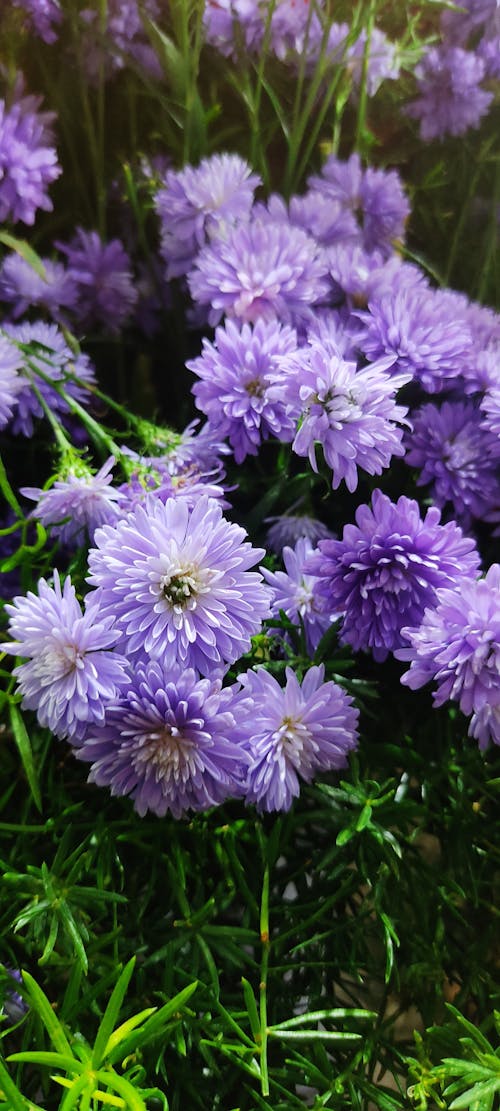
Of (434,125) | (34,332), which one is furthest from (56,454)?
(434,125)

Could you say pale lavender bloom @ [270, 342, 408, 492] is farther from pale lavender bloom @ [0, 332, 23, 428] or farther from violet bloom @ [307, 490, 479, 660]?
pale lavender bloom @ [0, 332, 23, 428]

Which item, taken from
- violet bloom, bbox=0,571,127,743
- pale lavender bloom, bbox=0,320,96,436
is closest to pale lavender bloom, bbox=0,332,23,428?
pale lavender bloom, bbox=0,320,96,436

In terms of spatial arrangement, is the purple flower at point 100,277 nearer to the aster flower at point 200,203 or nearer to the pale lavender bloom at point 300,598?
the aster flower at point 200,203

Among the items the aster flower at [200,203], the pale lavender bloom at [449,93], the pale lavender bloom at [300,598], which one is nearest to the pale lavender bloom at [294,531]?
the pale lavender bloom at [300,598]

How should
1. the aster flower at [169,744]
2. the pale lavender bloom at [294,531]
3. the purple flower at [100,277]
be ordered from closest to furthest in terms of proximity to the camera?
the aster flower at [169,744] → the pale lavender bloom at [294,531] → the purple flower at [100,277]

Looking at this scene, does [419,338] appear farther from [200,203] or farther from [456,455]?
[200,203]

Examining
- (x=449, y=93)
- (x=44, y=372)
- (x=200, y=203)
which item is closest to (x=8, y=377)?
(x=44, y=372)

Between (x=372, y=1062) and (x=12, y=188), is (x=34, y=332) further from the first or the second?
(x=372, y=1062)
